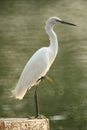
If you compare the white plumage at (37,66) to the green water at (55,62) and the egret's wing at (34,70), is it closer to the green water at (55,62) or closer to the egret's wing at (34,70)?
the egret's wing at (34,70)

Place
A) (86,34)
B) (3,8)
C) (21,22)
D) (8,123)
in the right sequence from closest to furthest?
1. (8,123)
2. (86,34)
3. (21,22)
4. (3,8)

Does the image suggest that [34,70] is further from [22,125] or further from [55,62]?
[55,62]

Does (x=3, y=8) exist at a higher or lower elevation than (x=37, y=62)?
lower

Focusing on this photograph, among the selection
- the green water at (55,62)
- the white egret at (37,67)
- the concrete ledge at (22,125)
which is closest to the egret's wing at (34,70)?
the white egret at (37,67)

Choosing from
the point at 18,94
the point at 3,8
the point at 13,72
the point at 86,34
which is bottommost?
the point at 3,8

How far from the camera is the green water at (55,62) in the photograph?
9.49m

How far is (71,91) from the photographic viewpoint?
10.2 meters

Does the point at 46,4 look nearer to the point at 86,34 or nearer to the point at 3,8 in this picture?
the point at 3,8

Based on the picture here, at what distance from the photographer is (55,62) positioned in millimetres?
11609

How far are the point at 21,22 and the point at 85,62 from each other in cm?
501

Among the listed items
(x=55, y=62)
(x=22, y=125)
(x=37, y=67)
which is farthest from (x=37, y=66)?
(x=55, y=62)

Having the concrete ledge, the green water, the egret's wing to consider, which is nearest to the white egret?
the egret's wing

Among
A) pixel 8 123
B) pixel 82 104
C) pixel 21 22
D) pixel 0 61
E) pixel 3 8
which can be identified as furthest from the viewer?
pixel 3 8

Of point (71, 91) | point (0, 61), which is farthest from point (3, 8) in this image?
point (71, 91)
